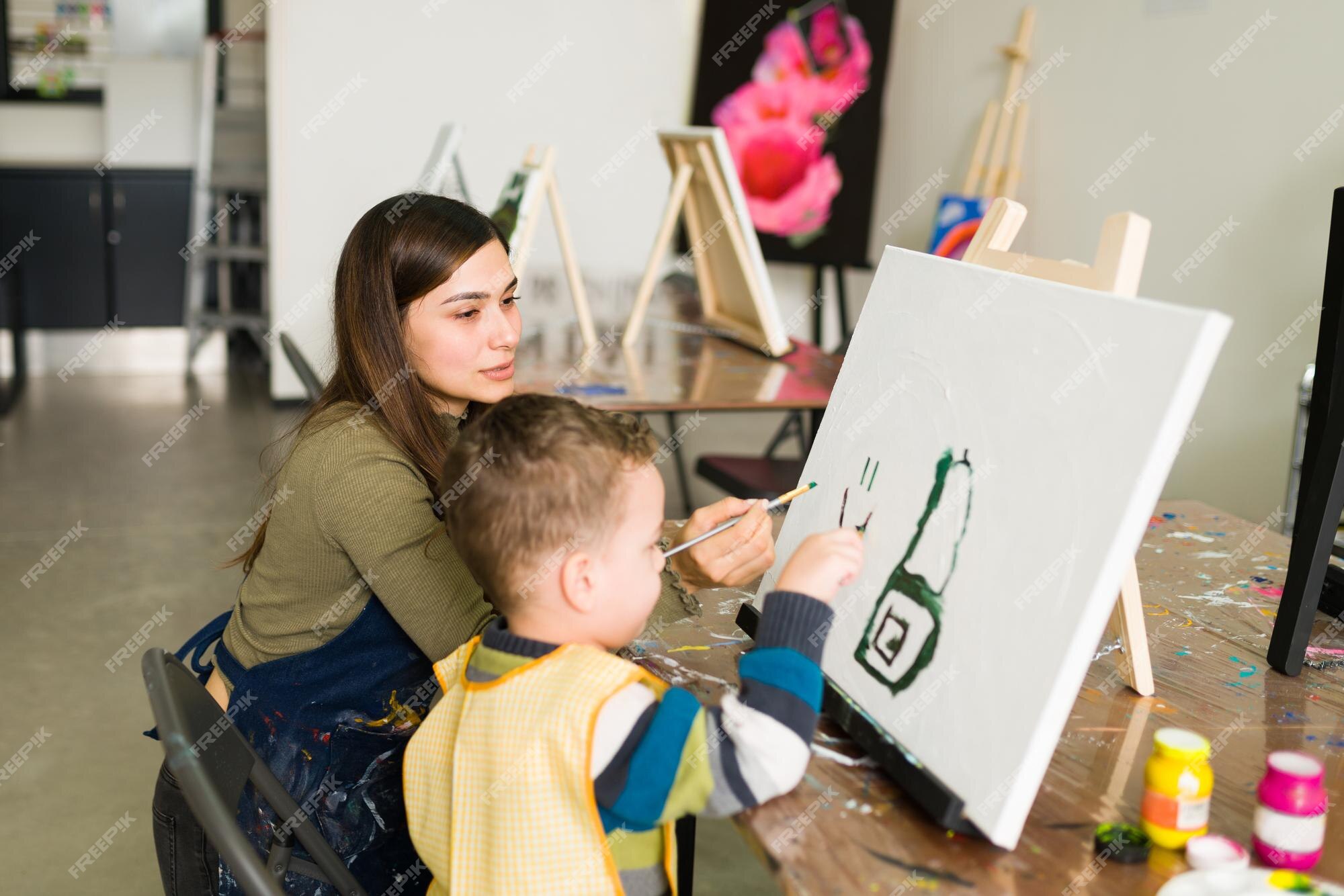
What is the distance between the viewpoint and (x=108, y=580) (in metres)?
3.35

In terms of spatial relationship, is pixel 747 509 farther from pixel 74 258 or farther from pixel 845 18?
pixel 74 258

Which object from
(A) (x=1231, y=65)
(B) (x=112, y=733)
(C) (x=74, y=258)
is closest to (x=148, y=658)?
(B) (x=112, y=733)

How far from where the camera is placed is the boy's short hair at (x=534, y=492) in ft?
3.04

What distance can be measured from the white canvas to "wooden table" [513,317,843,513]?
1213 mm

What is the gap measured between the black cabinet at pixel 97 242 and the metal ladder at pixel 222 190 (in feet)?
0.36

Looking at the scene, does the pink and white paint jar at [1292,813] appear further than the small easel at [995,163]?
No

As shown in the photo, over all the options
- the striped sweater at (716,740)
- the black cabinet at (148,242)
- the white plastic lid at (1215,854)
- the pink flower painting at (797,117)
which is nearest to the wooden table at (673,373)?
the striped sweater at (716,740)

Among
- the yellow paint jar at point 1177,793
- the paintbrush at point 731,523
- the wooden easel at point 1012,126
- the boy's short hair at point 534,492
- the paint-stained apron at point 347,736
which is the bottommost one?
the paint-stained apron at point 347,736

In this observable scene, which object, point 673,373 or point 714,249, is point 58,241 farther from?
point 673,373

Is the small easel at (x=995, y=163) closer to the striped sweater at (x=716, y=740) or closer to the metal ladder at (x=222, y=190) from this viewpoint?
the metal ladder at (x=222, y=190)

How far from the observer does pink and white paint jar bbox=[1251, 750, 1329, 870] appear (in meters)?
0.83

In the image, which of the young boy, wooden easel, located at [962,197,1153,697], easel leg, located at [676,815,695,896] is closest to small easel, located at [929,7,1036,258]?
wooden easel, located at [962,197,1153,697]

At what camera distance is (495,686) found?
920mm

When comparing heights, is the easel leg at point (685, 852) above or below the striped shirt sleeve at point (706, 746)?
below
